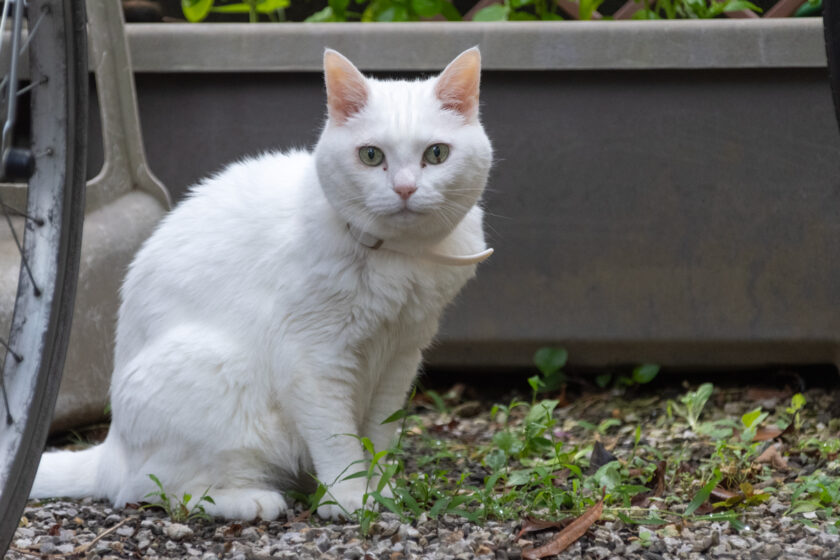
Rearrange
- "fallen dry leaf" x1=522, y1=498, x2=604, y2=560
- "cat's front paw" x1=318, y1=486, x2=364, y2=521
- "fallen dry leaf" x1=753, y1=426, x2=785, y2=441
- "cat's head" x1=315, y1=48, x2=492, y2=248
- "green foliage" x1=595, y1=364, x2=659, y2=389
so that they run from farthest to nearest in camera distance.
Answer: "green foliage" x1=595, y1=364, x2=659, y2=389 → "fallen dry leaf" x1=753, y1=426, x2=785, y2=441 → "cat's front paw" x1=318, y1=486, x2=364, y2=521 → "cat's head" x1=315, y1=48, x2=492, y2=248 → "fallen dry leaf" x1=522, y1=498, x2=604, y2=560

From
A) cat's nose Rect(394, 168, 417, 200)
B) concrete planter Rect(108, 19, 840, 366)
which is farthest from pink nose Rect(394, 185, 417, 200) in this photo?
concrete planter Rect(108, 19, 840, 366)

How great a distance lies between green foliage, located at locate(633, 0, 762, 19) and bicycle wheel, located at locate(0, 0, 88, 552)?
6.91ft

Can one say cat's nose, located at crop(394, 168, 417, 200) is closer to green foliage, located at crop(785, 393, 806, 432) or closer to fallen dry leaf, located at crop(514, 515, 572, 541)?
fallen dry leaf, located at crop(514, 515, 572, 541)

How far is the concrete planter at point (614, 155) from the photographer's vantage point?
2756mm

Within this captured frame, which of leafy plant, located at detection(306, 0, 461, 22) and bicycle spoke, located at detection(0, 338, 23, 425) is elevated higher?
leafy plant, located at detection(306, 0, 461, 22)

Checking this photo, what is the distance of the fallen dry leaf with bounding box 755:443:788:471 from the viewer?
221 centimetres

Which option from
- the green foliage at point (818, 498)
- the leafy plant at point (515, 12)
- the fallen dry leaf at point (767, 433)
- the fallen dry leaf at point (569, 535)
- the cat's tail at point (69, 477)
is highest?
the leafy plant at point (515, 12)

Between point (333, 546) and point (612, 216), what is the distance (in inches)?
58.6

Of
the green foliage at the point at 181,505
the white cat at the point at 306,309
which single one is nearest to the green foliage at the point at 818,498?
the white cat at the point at 306,309

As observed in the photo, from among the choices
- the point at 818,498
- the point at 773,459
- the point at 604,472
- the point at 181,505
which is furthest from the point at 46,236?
the point at 773,459

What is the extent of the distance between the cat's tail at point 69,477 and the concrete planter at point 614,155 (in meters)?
1.04

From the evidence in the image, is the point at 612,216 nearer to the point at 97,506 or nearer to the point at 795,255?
the point at 795,255

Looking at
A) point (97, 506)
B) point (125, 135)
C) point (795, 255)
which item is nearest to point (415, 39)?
point (125, 135)

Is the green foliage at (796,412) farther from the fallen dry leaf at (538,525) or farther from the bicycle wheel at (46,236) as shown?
the bicycle wheel at (46,236)
